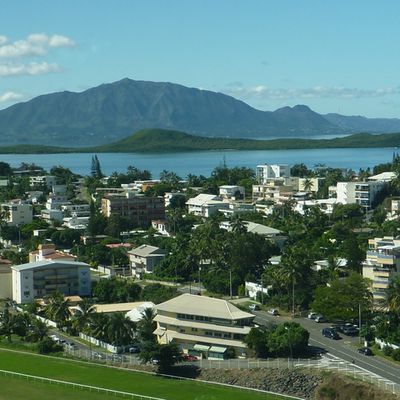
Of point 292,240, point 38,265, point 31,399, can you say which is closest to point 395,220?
point 292,240

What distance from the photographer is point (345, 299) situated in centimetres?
2586

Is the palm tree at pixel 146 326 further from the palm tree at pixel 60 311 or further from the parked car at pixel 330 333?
the parked car at pixel 330 333

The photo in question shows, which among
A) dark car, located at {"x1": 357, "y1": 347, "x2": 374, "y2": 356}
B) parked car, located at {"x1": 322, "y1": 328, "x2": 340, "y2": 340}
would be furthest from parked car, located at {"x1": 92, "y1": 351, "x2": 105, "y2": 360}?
dark car, located at {"x1": 357, "y1": 347, "x2": 374, "y2": 356}

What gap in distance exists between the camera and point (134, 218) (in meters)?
51.8

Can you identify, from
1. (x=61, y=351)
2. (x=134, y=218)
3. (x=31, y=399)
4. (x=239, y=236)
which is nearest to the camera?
(x=31, y=399)

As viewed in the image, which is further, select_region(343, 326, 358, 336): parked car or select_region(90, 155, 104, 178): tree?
select_region(90, 155, 104, 178): tree

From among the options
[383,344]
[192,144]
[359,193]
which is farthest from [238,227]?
[192,144]

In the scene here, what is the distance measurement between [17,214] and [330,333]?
29.5 m

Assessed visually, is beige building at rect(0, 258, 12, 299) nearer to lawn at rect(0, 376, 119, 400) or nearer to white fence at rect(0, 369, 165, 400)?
white fence at rect(0, 369, 165, 400)

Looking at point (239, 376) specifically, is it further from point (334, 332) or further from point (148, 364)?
point (334, 332)

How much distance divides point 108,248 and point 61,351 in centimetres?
1597

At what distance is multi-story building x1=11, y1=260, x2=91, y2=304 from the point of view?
31.9 m

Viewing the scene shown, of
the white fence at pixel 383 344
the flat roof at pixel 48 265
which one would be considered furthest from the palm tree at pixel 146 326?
the flat roof at pixel 48 265

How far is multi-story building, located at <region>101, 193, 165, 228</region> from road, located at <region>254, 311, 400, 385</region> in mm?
24738
